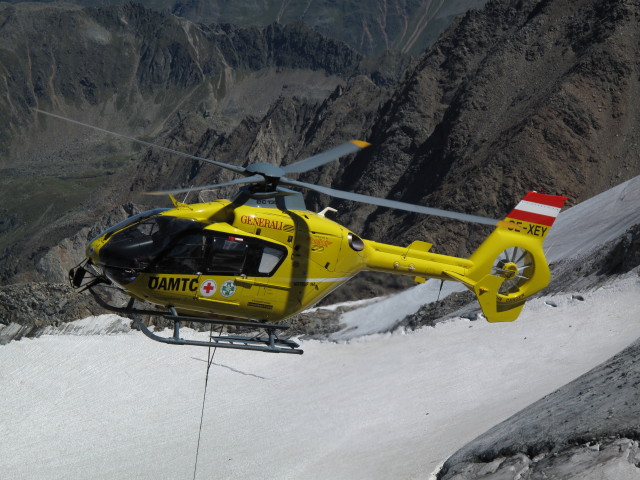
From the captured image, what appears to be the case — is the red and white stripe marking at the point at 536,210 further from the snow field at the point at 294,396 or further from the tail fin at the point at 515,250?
the snow field at the point at 294,396

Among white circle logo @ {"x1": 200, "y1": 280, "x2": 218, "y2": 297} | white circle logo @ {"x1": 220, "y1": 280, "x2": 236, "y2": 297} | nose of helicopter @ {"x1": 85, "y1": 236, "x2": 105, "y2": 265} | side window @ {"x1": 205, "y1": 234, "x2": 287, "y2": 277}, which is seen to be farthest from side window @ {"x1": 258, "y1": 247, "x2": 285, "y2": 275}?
nose of helicopter @ {"x1": 85, "y1": 236, "x2": 105, "y2": 265}

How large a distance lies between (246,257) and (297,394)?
13.2m

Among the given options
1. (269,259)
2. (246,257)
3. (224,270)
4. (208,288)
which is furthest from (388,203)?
(208,288)

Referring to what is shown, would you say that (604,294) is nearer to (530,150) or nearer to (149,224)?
(149,224)

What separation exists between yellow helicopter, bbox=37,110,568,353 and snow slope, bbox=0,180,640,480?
489 centimetres

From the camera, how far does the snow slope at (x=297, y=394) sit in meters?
21.4

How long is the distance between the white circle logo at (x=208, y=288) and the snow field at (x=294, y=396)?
248 inches

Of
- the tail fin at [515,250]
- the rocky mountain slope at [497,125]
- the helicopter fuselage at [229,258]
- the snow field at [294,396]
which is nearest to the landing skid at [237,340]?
the helicopter fuselage at [229,258]

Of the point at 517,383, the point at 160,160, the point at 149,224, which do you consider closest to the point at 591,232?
the point at 517,383

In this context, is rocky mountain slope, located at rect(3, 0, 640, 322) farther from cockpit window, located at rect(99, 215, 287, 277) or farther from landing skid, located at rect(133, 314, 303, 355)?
cockpit window, located at rect(99, 215, 287, 277)

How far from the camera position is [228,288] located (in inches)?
622

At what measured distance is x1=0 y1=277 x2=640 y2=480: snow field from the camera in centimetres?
2130

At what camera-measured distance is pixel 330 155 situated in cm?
1543

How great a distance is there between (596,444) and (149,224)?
30.5 feet
